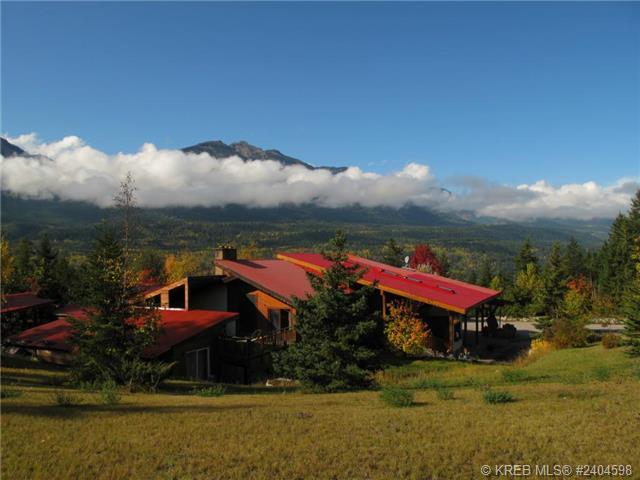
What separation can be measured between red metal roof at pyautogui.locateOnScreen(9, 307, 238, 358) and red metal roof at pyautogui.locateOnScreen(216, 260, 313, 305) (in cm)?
318

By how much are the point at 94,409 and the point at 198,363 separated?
11617mm

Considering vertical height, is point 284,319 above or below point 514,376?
above

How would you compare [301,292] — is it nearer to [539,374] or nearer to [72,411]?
[539,374]

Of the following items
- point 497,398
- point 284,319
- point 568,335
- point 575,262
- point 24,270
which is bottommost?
point 568,335

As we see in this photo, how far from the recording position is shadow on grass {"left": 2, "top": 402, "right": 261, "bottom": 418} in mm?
9959

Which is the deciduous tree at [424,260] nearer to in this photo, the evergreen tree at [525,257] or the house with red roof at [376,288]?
the evergreen tree at [525,257]

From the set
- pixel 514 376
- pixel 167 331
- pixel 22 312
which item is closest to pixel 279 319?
pixel 167 331

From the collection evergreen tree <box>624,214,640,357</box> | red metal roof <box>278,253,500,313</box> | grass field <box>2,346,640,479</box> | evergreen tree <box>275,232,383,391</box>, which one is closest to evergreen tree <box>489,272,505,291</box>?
red metal roof <box>278,253,500,313</box>

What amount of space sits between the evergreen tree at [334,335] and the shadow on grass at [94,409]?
15.3 ft

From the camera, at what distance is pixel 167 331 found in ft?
72.1

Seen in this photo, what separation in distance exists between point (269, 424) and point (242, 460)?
2.23 m

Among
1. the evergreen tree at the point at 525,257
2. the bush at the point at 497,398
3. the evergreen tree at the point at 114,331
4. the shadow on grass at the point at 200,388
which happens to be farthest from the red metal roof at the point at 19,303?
the evergreen tree at the point at 525,257

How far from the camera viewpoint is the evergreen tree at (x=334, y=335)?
53.5 feet

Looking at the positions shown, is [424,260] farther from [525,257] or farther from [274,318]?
[274,318]
